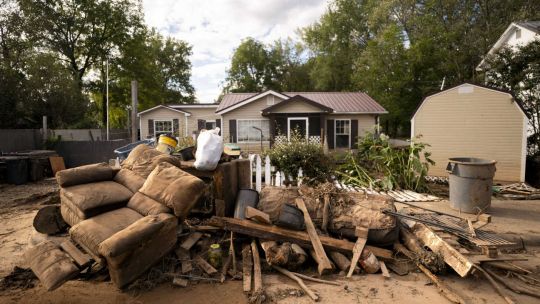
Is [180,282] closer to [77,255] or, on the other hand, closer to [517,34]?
[77,255]

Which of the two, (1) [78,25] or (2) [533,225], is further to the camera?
(1) [78,25]

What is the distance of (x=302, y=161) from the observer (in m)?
6.97

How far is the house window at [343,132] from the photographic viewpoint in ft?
58.9

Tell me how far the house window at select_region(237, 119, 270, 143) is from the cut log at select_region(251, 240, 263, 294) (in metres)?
13.5

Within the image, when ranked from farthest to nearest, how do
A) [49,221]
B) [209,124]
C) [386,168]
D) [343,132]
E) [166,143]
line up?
1. [209,124]
2. [343,132]
3. [386,168]
4. [166,143]
5. [49,221]

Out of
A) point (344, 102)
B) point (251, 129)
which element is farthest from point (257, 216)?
point (344, 102)

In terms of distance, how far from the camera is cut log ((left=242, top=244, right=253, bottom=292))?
339cm

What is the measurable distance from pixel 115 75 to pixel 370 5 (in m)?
27.0

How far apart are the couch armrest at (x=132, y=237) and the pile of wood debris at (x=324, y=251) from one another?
642 mm

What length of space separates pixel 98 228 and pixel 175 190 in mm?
897

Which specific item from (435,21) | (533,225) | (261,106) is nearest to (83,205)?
(533,225)

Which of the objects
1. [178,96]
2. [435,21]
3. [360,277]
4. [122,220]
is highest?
[435,21]

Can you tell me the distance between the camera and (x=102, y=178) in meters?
→ 4.28

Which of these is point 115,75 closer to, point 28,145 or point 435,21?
point 28,145
